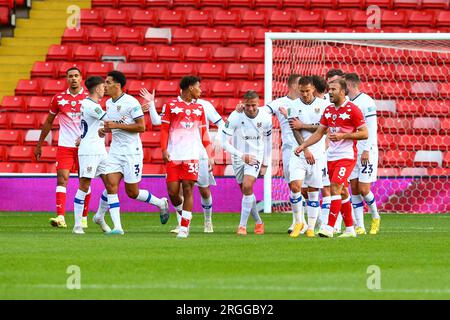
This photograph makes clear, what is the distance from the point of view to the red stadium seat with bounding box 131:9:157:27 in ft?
87.3

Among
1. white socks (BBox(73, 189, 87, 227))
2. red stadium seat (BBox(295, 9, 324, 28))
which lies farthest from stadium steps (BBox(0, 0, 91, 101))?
white socks (BBox(73, 189, 87, 227))

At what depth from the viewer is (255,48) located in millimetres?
25531

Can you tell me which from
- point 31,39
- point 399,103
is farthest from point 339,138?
point 31,39

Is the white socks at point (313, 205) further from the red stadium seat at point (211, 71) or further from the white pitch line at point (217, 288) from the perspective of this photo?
the red stadium seat at point (211, 71)

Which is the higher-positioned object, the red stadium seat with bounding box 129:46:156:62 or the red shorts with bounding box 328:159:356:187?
the red stadium seat with bounding box 129:46:156:62

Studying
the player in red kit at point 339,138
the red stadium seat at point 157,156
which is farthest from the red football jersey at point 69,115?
the red stadium seat at point 157,156

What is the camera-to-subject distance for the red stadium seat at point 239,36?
25828 mm

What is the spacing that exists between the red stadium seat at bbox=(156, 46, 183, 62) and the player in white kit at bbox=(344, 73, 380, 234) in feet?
32.8

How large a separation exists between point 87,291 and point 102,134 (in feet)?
20.6

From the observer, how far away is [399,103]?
23.3m

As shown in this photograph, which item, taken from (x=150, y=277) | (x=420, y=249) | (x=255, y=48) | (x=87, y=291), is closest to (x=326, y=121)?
(x=420, y=249)

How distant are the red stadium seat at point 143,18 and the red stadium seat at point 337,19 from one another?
362 centimetres

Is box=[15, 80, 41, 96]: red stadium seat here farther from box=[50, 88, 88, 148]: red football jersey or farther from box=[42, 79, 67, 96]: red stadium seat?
box=[50, 88, 88, 148]: red football jersey

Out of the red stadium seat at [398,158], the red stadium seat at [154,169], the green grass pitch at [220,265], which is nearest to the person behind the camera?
the green grass pitch at [220,265]
